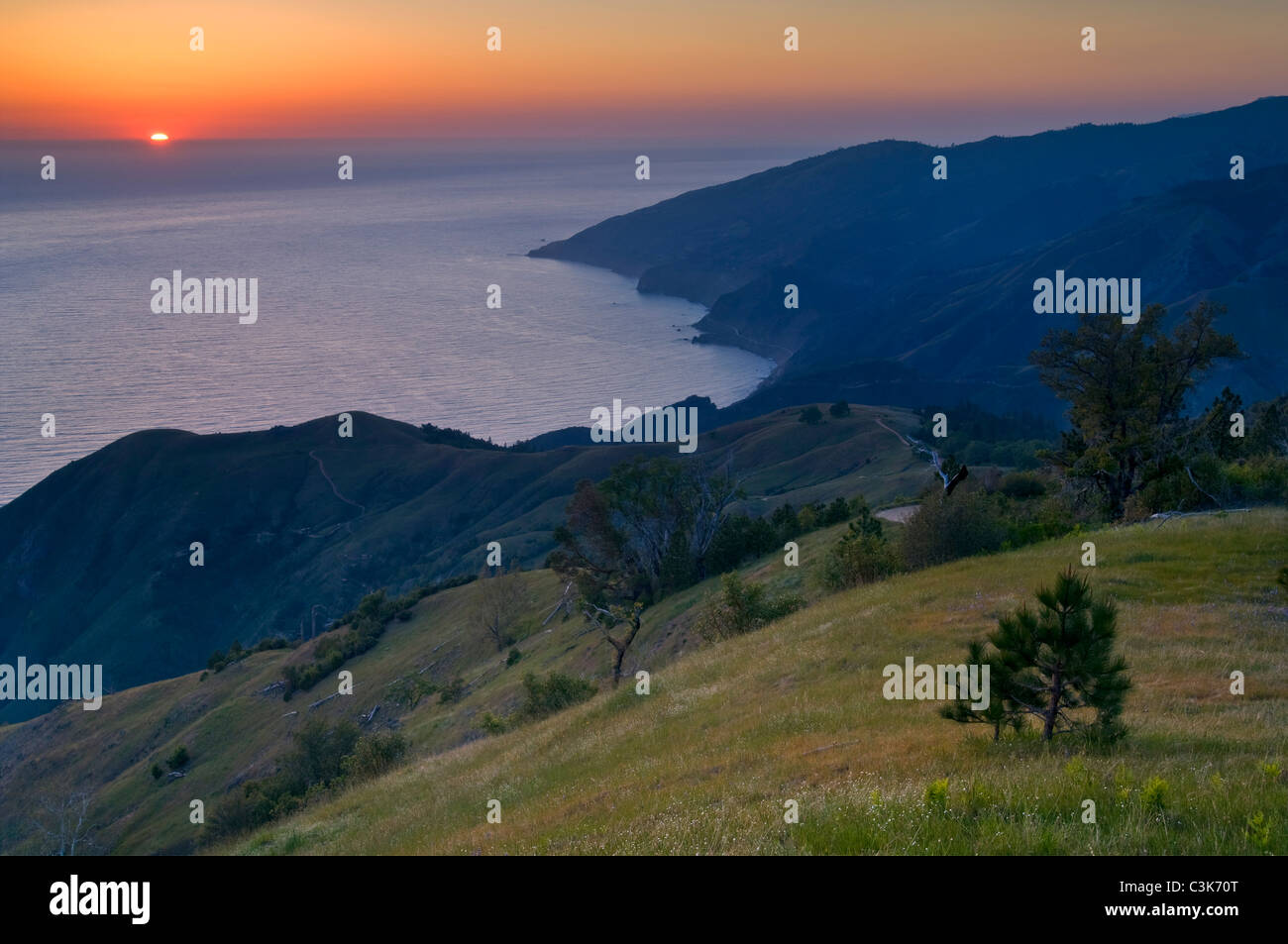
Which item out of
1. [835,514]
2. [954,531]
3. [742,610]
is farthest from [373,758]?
[835,514]

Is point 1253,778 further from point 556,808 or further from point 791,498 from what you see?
point 791,498

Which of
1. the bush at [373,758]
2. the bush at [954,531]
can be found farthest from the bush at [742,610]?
the bush at [373,758]

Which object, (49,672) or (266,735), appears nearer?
(266,735)

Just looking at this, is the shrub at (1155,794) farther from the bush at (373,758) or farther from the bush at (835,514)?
the bush at (835,514)

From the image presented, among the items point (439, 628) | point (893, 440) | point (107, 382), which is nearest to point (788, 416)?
point (893, 440)

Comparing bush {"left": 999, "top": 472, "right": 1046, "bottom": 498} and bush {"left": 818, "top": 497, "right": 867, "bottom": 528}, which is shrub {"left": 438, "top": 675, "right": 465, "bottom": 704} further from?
bush {"left": 999, "top": 472, "right": 1046, "bottom": 498}

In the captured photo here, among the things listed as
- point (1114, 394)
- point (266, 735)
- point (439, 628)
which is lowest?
point (266, 735)

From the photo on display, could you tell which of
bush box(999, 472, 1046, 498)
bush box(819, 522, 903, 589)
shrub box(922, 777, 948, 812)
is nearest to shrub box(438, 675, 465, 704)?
bush box(819, 522, 903, 589)
